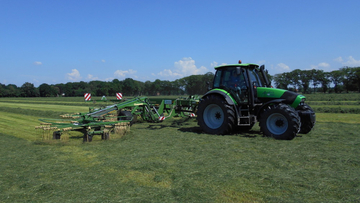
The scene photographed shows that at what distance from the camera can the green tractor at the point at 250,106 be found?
7.38m

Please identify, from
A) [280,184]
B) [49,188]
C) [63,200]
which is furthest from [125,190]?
[280,184]

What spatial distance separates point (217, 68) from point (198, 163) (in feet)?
15.1

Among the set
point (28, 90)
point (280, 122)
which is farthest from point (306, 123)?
point (28, 90)

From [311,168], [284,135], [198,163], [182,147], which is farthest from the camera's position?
[284,135]

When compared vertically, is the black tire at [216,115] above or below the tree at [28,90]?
below

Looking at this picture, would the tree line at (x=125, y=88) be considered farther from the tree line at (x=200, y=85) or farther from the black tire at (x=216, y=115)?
the black tire at (x=216, y=115)

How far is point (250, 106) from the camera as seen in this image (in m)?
8.27

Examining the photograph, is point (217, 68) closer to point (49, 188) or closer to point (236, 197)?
point (236, 197)

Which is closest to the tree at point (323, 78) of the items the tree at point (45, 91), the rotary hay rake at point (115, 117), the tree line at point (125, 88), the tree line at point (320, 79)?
the tree line at point (320, 79)

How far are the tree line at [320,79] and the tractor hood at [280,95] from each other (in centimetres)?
7351

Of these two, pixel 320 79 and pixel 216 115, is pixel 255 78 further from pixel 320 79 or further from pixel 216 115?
pixel 320 79

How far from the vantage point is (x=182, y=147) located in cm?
670

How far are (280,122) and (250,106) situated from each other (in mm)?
1169

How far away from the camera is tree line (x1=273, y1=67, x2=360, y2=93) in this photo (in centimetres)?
7869
